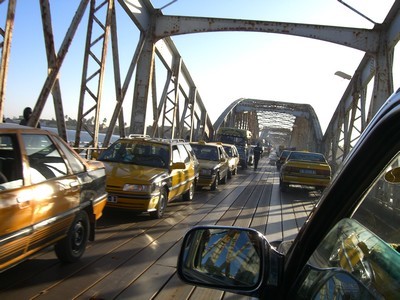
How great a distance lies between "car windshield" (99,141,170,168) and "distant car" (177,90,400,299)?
21.3 feet

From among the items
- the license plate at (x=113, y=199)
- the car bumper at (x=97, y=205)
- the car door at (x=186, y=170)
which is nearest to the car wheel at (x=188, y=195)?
the car door at (x=186, y=170)

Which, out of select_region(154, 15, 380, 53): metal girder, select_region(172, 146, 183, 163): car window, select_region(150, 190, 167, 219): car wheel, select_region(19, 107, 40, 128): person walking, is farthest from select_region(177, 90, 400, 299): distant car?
select_region(154, 15, 380, 53): metal girder

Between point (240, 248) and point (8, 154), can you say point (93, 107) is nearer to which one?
point (8, 154)

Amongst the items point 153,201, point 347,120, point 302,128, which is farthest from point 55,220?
point 302,128

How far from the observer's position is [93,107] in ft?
35.2

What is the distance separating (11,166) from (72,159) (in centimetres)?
108

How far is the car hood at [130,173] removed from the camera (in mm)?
6980

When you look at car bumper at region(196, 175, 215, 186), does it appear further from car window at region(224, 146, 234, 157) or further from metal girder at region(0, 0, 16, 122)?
car window at region(224, 146, 234, 157)

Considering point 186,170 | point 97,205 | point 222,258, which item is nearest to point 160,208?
point 186,170

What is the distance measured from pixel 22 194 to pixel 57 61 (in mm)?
5844

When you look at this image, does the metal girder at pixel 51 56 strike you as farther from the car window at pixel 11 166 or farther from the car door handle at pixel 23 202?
the car door handle at pixel 23 202

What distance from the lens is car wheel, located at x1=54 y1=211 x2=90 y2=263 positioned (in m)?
4.38

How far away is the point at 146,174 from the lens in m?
7.33

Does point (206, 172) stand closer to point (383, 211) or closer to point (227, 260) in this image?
point (227, 260)
